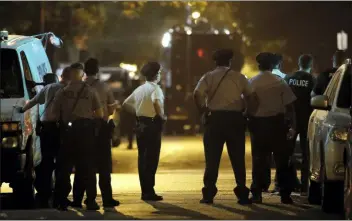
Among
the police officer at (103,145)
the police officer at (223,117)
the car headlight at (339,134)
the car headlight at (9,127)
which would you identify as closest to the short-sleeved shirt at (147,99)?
the police officer at (103,145)

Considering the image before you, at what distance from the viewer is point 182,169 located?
20.0 meters

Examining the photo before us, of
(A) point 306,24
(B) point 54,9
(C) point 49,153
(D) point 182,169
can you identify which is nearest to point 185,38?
(A) point 306,24

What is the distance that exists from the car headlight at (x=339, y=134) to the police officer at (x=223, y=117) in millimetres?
1566

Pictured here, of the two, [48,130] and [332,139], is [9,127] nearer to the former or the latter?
[48,130]

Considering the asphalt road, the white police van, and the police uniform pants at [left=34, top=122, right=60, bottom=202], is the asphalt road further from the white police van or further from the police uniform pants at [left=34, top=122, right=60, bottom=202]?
the police uniform pants at [left=34, top=122, right=60, bottom=202]

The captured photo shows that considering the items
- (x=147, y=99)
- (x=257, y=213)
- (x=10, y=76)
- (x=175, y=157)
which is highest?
(x=10, y=76)

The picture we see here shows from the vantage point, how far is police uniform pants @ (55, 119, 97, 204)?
1112 centimetres

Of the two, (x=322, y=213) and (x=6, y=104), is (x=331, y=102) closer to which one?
(x=322, y=213)

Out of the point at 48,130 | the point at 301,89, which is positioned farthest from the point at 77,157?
the point at 301,89

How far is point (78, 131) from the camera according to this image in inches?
437

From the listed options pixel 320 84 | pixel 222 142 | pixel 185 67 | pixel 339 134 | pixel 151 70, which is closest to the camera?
pixel 339 134

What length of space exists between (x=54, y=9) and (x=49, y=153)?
1346 cm

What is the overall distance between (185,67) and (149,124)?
2129 centimetres

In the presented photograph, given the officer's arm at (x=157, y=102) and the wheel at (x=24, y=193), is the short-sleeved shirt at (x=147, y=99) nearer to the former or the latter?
the officer's arm at (x=157, y=102)
